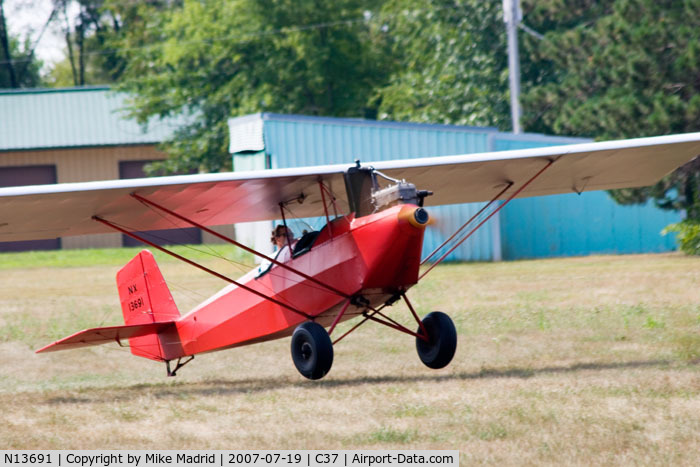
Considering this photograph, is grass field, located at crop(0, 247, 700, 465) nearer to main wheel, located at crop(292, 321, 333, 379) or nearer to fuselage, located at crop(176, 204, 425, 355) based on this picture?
main wheel, located at crop(292, 321, 333, 379)

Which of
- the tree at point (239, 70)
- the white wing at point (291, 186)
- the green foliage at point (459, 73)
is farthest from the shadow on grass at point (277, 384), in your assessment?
the tree at point (239, 70)

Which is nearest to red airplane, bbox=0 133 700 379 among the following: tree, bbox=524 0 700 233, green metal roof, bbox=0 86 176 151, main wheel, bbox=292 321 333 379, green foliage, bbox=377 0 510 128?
main wheel, bbox=292 321 333 379

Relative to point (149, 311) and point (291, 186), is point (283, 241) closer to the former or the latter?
point (291, 186)

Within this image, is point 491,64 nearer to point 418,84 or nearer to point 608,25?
point 418,84

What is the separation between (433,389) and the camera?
27.6 ft

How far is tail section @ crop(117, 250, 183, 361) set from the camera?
405 inches

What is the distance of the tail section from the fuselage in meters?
0.24

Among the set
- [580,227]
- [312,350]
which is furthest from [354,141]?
[312,350]

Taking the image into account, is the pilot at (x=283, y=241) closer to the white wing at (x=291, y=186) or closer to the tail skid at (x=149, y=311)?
the white wing at (x=291, y=186)

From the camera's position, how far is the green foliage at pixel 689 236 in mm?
21344

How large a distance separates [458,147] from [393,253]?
1513cm

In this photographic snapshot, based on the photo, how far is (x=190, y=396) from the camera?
8.80 metres

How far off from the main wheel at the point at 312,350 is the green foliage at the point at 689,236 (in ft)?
50.4

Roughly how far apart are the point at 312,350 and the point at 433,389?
1.19 m
